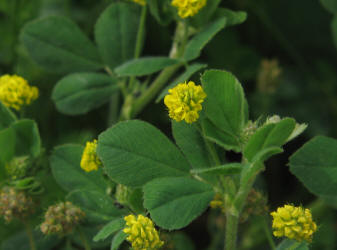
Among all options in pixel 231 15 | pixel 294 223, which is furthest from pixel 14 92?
pixel 294 223

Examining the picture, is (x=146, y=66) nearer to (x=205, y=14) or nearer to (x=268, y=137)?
(x=205, y=14)

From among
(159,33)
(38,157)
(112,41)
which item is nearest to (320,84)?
(159,33)

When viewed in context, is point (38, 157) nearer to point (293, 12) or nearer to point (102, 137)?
point (102, 137)

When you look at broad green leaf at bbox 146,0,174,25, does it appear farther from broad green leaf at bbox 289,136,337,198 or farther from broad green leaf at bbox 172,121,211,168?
broad green leaf at bbox 289,136,337,198

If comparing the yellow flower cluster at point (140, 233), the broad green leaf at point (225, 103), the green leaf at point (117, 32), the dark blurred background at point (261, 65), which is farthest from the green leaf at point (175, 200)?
the dark blurred background at point (261, 65)

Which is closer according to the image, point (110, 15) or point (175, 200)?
point (175, 200)

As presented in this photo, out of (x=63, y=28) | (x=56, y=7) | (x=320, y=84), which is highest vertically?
(x=63, y=28)

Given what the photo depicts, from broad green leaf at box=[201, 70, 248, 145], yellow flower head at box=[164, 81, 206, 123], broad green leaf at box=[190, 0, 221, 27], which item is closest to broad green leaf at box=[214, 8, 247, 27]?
broad green leaf at box=[190, 0, 221, 27]
